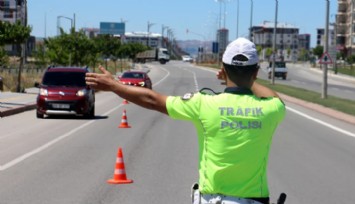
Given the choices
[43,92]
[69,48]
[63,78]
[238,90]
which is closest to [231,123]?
[238,90]

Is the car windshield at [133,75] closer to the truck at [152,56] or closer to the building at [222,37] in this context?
the building at [222,37]

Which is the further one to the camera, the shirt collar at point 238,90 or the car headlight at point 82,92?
the car headlight at point 82,92

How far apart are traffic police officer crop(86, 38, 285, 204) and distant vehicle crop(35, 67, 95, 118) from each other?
20.9 metres

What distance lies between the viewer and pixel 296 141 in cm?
1919

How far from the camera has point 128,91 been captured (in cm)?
432

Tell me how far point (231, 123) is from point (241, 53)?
0.40m

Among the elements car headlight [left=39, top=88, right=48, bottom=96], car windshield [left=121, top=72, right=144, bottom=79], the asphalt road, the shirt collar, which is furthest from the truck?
the shirt collar

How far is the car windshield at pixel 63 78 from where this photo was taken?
86.5ft

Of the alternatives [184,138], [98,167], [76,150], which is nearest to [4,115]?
[184,138]

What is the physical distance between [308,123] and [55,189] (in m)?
16.0

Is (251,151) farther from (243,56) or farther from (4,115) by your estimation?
(4,115)

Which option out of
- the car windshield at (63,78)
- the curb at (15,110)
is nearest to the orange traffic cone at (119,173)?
the car windshield at (63,78)

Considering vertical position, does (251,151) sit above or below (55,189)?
above

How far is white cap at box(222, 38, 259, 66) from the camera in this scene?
4.20m
